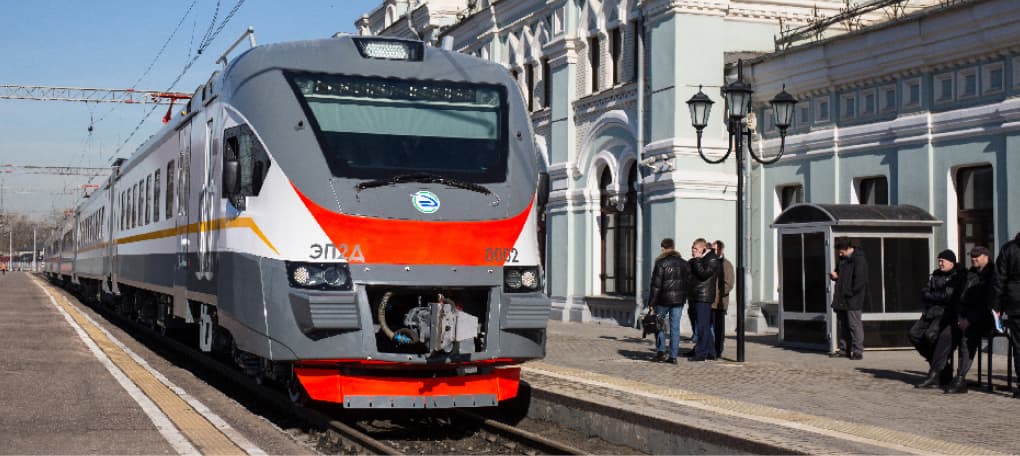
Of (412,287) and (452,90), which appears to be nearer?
(412,287)

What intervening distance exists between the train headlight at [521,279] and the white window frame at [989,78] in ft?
32.1

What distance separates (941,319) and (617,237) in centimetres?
1463

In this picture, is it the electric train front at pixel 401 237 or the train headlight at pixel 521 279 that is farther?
the train headlight at pixel 521 279

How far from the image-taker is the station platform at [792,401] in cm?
906

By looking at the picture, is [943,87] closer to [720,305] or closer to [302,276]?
[720,305]

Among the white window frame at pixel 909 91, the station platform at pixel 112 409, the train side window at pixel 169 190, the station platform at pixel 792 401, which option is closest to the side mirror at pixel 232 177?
the station platform at pixel 112 409

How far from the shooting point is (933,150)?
18875mm

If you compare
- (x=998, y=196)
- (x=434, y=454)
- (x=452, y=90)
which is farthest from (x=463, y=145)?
(x=998, y=196)

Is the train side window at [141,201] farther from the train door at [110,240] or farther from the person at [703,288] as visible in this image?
the person at [703,288]

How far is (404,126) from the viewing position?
10805mm

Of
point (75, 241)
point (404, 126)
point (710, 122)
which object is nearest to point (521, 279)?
point (404, 126)

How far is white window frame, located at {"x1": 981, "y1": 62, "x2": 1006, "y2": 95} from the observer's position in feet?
57.3

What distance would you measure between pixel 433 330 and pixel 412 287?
0.40m

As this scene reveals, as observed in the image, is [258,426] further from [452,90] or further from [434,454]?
[452,90]
